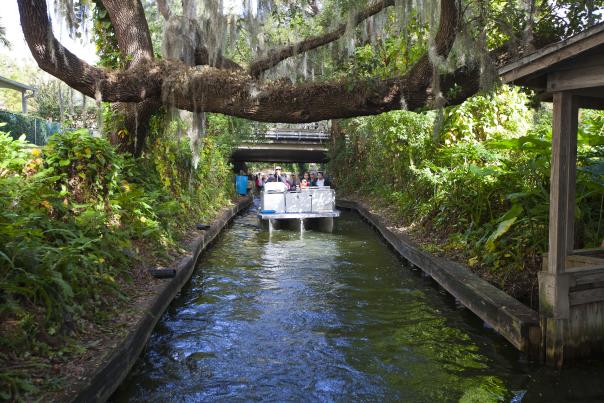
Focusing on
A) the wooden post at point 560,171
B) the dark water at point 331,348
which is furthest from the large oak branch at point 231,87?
the dark water at point 331,348

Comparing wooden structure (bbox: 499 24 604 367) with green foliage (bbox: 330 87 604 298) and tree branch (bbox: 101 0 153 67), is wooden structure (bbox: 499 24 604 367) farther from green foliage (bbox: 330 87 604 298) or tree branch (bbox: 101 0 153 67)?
tree branch (bbox: 101 0 153 67)

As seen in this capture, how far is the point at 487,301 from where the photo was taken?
7133 mm

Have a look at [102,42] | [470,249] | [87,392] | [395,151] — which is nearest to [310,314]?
[470,249]

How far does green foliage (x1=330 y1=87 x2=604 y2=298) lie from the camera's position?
8.31 meters

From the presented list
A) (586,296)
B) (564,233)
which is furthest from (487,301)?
(564,233)

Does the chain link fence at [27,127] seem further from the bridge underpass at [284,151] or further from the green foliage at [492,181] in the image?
the bridge underpass at [284,151]

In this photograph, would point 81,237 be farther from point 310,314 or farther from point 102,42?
point 102,42

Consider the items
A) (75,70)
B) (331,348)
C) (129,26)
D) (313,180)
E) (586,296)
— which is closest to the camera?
(586,296)

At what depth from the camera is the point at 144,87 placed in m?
9.37

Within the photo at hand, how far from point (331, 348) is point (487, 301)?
2070 mm

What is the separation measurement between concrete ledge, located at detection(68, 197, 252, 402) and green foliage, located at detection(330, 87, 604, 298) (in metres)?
4.77

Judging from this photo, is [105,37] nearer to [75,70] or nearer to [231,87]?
[75,70]

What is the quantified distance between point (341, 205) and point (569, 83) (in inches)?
917

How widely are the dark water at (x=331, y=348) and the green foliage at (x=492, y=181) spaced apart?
116 centimetres
